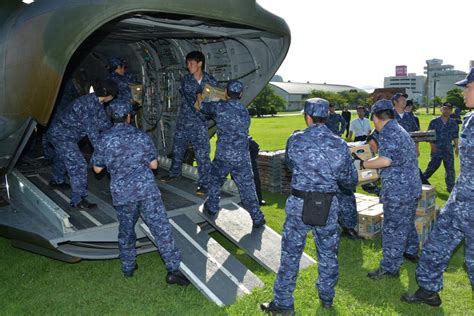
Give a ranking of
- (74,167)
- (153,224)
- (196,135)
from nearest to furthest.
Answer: (153,224) < (74,167) < (196,135)

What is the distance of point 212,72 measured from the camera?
7449 millimetres

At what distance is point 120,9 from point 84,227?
8.06 ft

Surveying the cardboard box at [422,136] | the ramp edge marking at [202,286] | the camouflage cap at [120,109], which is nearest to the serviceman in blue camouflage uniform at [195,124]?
the camouflage cap at [120,109]

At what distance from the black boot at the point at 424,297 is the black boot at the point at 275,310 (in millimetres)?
1204

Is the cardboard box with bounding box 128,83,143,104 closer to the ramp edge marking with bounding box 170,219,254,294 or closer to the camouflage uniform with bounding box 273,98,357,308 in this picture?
the ramp edge marking with bounding box 170,219,254,294

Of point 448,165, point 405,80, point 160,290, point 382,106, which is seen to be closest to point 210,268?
point 160,290

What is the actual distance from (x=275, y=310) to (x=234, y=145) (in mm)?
2079

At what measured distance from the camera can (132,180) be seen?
4449 millimetres

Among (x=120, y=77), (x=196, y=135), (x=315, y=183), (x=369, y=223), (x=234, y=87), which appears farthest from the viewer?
(x=120, y=77)

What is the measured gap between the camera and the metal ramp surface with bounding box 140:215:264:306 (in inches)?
171

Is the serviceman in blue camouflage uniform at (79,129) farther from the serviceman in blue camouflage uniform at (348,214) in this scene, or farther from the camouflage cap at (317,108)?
the serviceman in blue camouflage uniform at (348,214)

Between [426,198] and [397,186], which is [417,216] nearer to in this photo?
[426,198]

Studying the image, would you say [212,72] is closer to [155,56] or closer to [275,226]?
[155,56]

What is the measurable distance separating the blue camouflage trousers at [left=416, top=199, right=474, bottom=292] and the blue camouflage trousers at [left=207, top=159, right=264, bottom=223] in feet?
6.73
